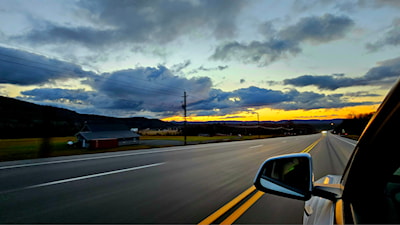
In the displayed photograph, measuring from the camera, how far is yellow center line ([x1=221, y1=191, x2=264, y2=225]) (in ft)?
11.8

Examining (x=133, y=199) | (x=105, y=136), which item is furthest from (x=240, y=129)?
(x=133, y=199)

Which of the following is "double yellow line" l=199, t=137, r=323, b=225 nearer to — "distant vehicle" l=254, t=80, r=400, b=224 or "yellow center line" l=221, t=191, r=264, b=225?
"yellow center line" l=221, t=191, r=264, b=225

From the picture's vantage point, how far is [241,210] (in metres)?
4.08

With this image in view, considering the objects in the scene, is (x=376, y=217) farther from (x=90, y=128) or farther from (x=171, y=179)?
(x=90, y=128)

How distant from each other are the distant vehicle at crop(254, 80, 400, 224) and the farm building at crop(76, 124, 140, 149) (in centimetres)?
4128

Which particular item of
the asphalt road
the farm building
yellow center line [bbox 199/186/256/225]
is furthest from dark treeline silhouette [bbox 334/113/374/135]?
the farm building

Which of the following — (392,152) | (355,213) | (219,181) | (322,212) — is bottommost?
(219,181)

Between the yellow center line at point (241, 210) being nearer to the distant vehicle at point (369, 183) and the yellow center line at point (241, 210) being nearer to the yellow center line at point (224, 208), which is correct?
the yellow center line at point (224, 208)

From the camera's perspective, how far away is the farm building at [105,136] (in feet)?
128

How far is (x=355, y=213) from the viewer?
1241 mm

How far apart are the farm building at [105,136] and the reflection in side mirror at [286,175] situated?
40944mm

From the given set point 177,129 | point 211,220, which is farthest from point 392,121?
point 177,129

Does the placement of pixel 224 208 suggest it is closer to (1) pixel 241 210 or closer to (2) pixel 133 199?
(1) pixel 241 210

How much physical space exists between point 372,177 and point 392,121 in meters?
0.47
